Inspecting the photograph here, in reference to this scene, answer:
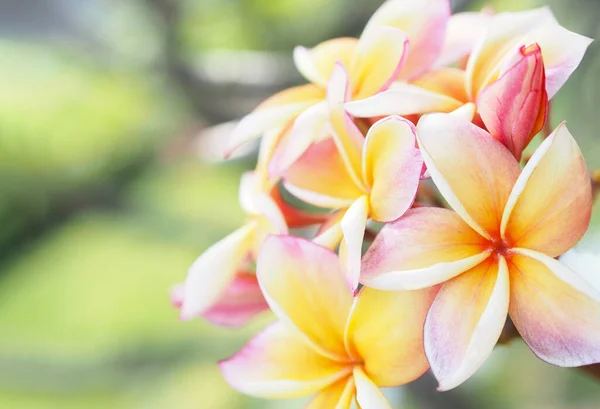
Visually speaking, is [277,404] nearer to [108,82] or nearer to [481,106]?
[481,106]

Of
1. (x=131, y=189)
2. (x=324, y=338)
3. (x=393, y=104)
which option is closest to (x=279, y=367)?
(x=324, y=338)

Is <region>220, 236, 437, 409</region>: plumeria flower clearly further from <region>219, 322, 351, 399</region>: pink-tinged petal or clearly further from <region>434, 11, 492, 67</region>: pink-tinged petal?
<region>434, 11, 492, 67</region>: pink-tinged petal

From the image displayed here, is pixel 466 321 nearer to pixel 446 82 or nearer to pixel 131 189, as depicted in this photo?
pixel 446 82

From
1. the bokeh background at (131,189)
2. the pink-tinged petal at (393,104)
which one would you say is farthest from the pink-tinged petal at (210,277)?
the bokeh background at (131,189)

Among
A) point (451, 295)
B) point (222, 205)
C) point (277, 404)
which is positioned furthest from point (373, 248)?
point (222, 205)

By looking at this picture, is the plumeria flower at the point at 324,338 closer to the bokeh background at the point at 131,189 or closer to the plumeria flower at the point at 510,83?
the plumeria flower at the point at 510,83
